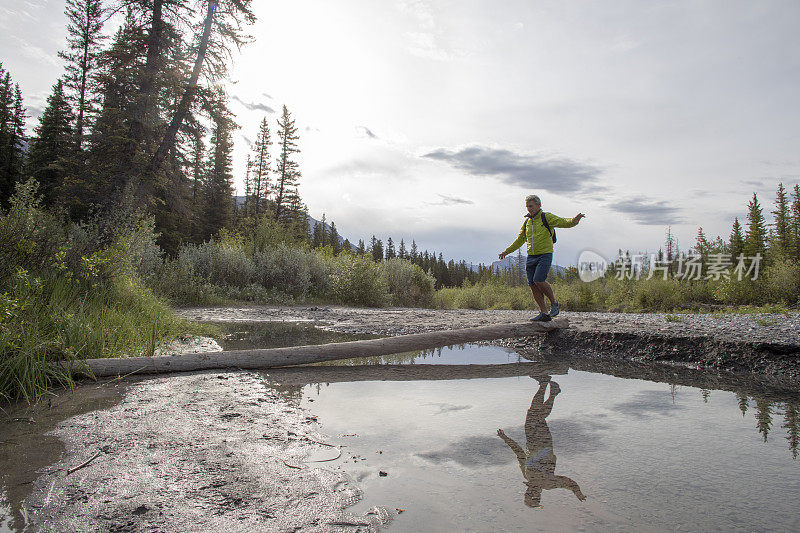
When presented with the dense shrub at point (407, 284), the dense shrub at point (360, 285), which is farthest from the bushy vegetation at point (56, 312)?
the dense shrub at point (407, 284)

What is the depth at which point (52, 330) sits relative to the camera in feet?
14.9

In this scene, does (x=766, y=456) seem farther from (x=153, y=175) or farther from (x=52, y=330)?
(x=153, y=175)

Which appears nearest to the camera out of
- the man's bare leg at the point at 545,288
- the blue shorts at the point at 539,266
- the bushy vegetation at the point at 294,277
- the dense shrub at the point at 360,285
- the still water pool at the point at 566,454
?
the still water pool at the point at 566,454

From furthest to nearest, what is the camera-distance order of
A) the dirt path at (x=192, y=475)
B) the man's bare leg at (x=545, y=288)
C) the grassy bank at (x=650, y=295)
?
the grassy bank at (x=650, y=295)
the man's bare leg at (x=545, y=288)
the dirt path at (x=192, y=475)

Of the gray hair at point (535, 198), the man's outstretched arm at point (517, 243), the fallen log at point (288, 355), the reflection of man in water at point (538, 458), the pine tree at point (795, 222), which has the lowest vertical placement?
the reflection of man in water at point (538, 458)

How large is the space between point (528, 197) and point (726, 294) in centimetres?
1559

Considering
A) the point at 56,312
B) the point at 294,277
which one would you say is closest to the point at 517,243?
the point at 56,312

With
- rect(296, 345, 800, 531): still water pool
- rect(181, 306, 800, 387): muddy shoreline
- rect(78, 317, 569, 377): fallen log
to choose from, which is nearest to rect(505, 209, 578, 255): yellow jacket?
rect(78, 317, 569, 377): fallen log

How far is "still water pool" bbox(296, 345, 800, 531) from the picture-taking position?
2.06 metres

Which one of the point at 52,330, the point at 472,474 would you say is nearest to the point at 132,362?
the point at 52,330

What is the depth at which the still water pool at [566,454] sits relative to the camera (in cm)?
206

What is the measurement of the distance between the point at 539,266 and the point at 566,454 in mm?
4775

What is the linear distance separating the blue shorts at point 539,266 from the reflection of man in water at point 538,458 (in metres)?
3.54

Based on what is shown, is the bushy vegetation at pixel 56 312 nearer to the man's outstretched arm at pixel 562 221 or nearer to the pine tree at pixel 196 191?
the man's outstretched arm at pixel 562 221
